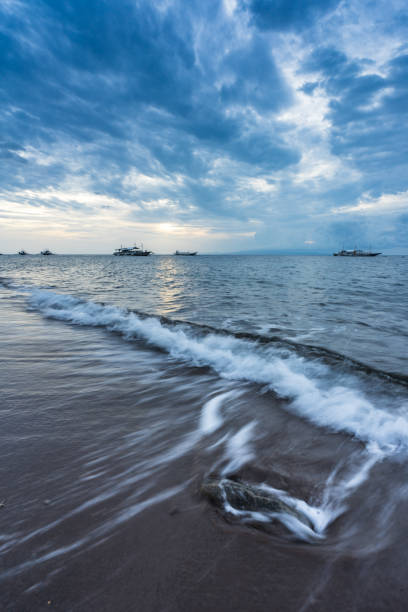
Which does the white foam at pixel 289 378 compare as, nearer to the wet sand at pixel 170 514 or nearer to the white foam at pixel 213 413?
the white foam at pixel 213 413

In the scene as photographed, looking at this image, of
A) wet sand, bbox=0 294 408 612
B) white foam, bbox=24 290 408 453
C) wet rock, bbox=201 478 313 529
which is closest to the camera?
wet sand, bbox=0 294 408 612

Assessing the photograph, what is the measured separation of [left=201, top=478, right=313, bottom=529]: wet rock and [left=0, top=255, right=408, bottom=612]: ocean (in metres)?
0.01

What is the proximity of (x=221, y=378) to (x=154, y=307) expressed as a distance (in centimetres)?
878

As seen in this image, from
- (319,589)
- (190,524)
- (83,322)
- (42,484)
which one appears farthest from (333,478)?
(83,322)

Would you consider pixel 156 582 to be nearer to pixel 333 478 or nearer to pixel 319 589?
pixel 319 589

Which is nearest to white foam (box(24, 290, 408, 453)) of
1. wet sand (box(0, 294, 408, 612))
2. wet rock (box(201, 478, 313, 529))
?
wet sand (box(0, 294, 408, 612))

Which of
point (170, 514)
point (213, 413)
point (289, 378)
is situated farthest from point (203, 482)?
point (289, 378)

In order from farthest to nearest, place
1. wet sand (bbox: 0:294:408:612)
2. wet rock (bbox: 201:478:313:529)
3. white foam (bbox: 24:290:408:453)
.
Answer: white foam (bbox: 24:290:408:453)
wet rock (bbox: 201:478:313:529)
wet sand (bbox: 0:294:408:612)

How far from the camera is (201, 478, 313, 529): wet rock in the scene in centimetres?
219

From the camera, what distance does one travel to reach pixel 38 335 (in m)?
8.11

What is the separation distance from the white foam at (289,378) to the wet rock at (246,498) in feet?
3.97

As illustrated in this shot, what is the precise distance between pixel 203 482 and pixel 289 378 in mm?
2971

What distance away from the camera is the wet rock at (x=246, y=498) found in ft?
7.17

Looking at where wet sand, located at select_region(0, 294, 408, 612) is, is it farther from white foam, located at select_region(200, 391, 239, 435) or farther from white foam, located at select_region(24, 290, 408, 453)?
white foam, located at select_region(24, 290, 408, 453)
